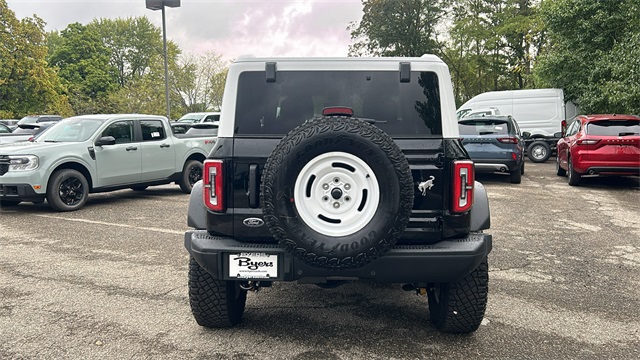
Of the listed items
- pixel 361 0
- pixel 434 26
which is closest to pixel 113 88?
pixel 361 0

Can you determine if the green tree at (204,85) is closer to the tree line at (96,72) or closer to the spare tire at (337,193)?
the tree line at (96,72)

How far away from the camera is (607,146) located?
10727 millimetres

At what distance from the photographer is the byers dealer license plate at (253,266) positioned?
10.2ft

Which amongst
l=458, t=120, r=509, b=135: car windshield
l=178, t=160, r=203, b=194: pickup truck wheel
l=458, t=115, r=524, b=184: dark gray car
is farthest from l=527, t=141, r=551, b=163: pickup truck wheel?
l=178, t=160, r=203, b=194: pickup truck wheel

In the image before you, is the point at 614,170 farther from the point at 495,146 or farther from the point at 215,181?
the point at 215,181

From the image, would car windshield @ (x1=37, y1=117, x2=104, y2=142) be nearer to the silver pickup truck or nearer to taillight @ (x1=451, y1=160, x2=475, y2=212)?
the silver pickup truck

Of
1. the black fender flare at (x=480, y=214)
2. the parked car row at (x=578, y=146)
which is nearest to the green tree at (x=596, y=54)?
the parked car row at (x=578, y=146)

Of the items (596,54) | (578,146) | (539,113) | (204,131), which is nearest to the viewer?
(578,146)

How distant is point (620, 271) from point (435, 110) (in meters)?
3.18

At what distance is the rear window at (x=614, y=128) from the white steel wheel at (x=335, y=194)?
9.72m

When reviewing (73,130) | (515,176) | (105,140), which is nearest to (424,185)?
(105,140)

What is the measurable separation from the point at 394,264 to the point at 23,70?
142 ft

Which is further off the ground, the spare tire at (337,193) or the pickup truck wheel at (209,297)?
the spare tire at (337,193)

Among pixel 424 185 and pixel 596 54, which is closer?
pixel 424 185
